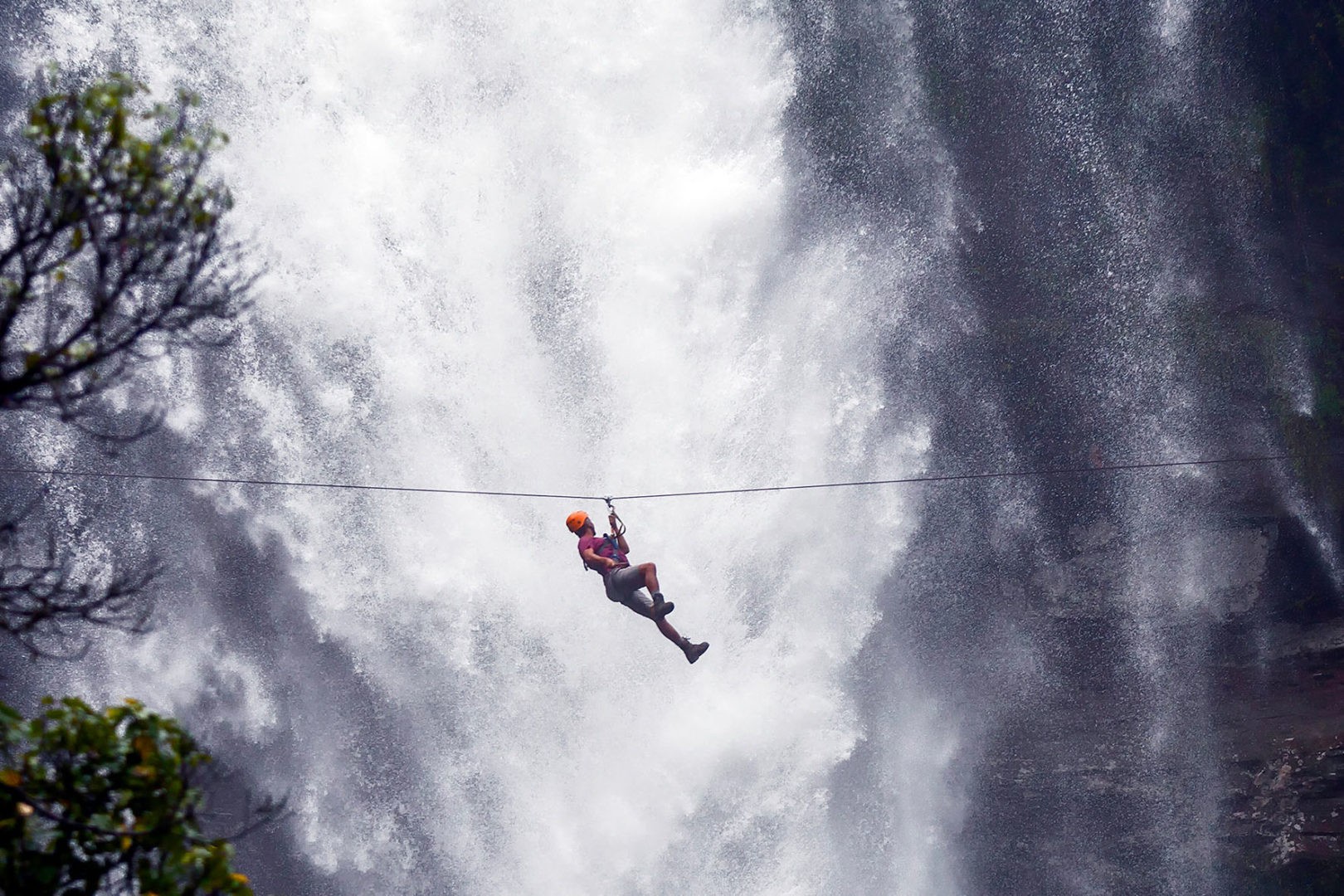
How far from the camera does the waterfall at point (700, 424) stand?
1103cm

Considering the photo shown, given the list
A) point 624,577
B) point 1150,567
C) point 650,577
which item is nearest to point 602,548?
point 624,577

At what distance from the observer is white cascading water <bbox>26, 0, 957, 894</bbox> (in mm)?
11000

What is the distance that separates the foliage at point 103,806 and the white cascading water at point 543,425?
25.0 feet

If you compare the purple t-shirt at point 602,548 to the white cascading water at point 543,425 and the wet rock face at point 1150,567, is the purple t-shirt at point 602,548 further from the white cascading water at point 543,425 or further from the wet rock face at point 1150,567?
the wet rock face at point 1150,567

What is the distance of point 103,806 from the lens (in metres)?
3.82

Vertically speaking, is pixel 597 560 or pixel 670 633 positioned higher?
pixel 597 560

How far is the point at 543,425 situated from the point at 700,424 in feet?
5.90

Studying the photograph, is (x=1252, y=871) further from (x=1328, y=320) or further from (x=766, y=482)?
(x=766, y=482)

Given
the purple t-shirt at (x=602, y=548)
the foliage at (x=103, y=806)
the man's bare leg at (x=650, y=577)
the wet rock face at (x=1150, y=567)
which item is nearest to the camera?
the foliage at (x=103, y=806)

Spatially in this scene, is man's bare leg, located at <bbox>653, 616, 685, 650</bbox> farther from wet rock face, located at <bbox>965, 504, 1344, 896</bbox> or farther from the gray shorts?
wet rock face, located at <bbox>965, 504, 1344, 896</bbox>

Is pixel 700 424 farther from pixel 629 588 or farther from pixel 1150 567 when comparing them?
pixel 1150 567

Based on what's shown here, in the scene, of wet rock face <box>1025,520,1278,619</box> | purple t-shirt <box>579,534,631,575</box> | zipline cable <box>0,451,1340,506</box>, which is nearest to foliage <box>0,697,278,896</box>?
purple t-shirt <box>579,534,631,575</box>

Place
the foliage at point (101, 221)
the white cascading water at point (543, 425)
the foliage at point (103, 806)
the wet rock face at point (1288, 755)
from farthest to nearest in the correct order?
the wet rock face at point (1288, 755) < the white cascading water at point (543, 425) < the foliage at point (101, 221) < the foliage at point (103, 806)

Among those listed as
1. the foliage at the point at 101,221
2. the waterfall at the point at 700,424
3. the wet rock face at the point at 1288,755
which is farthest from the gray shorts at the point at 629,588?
the wet rock face at the point at 1288,755
